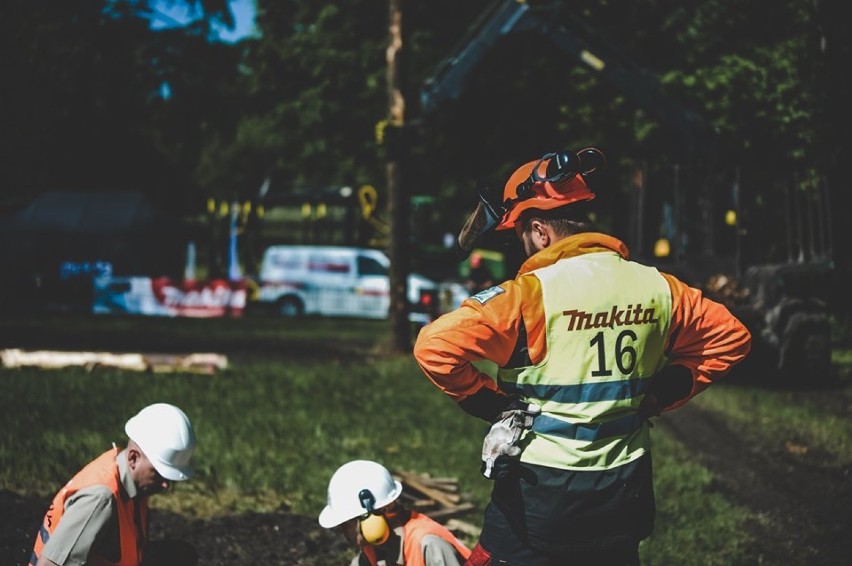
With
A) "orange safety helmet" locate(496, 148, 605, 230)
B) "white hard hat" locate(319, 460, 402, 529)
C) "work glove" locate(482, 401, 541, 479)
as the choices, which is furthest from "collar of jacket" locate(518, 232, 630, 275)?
"white hard hat" locate(319, 460, 402, 529)

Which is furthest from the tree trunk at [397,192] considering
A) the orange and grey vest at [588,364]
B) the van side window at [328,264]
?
the orange and grey vest at [588,364]

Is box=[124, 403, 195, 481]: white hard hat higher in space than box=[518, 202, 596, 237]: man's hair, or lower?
lower

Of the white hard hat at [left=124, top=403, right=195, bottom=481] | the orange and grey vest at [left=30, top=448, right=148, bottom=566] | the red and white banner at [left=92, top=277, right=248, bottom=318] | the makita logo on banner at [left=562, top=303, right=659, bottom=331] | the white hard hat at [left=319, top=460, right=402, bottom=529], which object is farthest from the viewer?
the red and white banner at [left=92, top=277, right=248, bottom=318]

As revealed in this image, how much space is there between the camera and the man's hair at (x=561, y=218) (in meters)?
3.75

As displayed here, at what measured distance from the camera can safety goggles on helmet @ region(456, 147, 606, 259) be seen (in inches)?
147

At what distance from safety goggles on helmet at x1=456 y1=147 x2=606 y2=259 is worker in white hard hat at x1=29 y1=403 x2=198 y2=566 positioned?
6.32ft

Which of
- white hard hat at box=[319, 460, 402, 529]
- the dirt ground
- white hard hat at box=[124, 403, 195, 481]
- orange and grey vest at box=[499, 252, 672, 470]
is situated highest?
orange and grey vest at box=[499, 252, 672, 470]

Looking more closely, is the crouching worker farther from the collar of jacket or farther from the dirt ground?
the dirt ground

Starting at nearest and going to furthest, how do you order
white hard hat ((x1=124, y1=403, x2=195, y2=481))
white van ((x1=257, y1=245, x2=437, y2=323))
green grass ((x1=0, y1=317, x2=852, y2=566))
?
white hard hat ((x1=124, y1=403, x2=195, y2=481)) < green grass ((x1=0, y1=317, x2=852, y2=566)) < white van ((x1=257, y1=245, x2=437, y2=323))

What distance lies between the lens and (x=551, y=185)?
12.2ft

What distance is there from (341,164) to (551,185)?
1391 inches

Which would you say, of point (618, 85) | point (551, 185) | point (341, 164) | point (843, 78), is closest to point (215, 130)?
point (341, 164)

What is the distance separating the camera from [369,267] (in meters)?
31.0

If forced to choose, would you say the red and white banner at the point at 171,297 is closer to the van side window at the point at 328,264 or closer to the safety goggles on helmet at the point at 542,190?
the van side window at the point at 328,264
